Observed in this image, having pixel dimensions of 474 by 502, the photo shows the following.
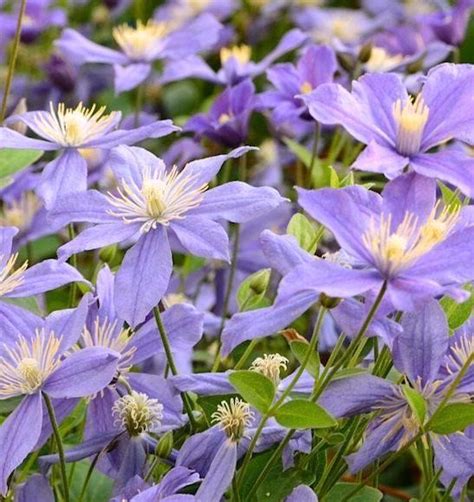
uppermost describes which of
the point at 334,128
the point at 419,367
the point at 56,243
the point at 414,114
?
the point at 414,114

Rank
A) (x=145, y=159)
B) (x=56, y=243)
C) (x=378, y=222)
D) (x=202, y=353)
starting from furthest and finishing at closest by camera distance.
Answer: (x=56, y=243) → (x=202, y=353) → (x=145, y=159) → (x=378, y=222)

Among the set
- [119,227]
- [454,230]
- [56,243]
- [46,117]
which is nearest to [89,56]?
[56,243]

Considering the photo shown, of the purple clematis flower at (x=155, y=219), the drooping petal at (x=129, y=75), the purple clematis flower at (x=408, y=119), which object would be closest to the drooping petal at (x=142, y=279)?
the purple clematis flower at (x=155, y=219)

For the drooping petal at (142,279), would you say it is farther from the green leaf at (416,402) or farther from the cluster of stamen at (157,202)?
the green leaf at (416,402)

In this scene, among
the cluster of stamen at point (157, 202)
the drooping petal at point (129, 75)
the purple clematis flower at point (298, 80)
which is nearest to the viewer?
the cluster of stamen at point (157, 202)

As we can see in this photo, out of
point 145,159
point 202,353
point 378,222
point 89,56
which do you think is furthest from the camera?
point 89,56

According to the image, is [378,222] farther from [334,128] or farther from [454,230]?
[334,128]
